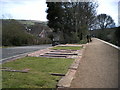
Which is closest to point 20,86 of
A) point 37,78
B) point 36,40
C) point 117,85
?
point 37,78

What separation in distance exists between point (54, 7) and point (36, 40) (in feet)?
22.5

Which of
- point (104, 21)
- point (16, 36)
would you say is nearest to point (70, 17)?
point (16, 36)

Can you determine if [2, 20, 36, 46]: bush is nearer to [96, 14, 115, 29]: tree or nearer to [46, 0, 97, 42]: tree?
[46, 0, 97, 42]: tree

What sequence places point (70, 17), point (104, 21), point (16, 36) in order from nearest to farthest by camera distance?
point (16, 36) < point (70, 17) < point (104, 21)

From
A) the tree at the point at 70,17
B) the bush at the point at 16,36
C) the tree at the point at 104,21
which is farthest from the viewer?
the tree at the point at 104,21

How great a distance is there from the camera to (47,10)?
82.8 ft

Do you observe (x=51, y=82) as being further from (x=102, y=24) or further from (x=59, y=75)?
(x=102, y=24)

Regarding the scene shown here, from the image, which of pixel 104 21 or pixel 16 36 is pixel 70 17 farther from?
pixel 104 21

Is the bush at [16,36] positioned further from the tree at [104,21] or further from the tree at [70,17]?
the tree at [104,21]

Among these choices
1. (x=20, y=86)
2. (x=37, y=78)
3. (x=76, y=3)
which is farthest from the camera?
(x=76, y=3)

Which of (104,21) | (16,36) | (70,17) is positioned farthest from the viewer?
(104,21)

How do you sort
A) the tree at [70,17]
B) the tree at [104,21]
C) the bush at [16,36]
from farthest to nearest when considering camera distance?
the tree at [104,21]
the tree at [70,17]
the bush at [16,36]

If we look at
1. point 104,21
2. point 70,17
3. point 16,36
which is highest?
point 104,21

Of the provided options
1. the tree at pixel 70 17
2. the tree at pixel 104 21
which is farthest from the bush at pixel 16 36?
the tree at pixel 104 21
